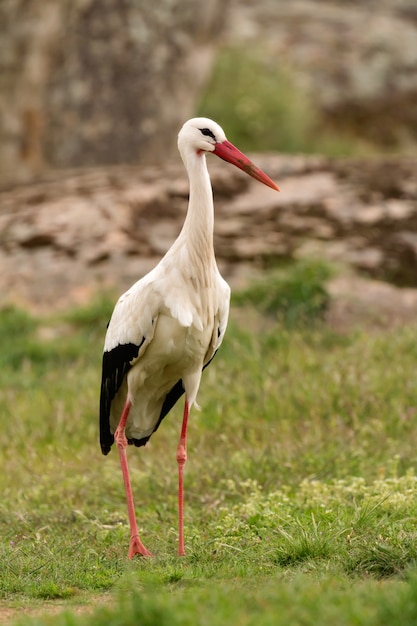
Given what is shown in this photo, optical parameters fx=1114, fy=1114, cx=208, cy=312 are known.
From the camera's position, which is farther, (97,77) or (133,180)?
(97,77)

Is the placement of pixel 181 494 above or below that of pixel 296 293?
above

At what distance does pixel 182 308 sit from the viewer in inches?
221

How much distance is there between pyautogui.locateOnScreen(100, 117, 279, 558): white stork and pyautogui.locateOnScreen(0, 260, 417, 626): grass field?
1.69 feet

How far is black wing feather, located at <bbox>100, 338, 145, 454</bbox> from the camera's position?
232 inches

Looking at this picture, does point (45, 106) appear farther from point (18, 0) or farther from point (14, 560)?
point (14, 560)

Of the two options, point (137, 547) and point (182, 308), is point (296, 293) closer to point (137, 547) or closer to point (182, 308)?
point (182, 308)

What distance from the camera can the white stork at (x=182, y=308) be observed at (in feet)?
18.5

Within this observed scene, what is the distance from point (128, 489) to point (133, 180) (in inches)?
262

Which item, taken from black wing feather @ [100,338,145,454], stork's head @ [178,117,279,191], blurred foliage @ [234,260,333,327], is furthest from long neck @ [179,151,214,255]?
blurred foliage @ [234,260,333,327]

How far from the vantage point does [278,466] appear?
22.5 ft

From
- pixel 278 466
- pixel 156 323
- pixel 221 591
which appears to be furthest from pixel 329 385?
pixel 221 591

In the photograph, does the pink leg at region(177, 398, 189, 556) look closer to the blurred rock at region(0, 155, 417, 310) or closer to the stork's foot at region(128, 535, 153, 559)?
the stork's foot at region(128, 535, 153, 559)

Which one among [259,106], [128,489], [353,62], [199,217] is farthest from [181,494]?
[353,62]

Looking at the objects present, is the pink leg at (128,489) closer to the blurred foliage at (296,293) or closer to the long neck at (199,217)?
the long neck at (199,217)
